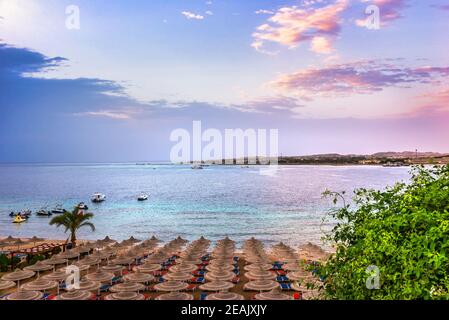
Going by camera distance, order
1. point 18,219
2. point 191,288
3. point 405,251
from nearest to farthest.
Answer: point 405,251 < point 191,288 < point 18,219

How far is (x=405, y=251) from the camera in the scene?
534 centimetres

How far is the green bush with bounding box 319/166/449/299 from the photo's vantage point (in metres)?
5.12

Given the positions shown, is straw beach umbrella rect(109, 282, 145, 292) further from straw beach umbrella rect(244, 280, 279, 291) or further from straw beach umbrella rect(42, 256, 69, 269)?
straw beach umbrella rect(42, 256, 69, 269)

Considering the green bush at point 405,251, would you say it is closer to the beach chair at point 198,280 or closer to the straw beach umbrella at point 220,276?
the straw beach umbrella at point 220,276

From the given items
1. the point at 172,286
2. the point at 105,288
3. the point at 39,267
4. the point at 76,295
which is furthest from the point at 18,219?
the point at 172,286

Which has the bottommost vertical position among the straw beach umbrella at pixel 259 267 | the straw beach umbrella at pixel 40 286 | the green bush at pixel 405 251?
the straw beach umbrella at pixel 259 267

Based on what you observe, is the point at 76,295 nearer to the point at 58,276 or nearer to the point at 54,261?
the point at 58,276

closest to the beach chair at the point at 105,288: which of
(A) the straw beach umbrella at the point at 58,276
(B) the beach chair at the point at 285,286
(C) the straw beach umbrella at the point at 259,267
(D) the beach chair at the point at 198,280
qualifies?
(A) the straw beach umbrella at the point at 58,276

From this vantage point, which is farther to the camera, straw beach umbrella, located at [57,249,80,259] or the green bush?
straw beach umbrella, located at [57,249,80,259]

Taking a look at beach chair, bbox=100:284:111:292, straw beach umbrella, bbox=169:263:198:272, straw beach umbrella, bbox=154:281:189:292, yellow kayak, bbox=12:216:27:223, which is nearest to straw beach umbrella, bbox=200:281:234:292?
straw beach umbrella, bbox=154:281:189:292

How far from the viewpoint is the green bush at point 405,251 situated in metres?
5.12

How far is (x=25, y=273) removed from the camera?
2019 cm
